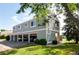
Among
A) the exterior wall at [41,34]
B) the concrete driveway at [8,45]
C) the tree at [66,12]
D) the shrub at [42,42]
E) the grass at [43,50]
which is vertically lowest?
the grass at [43,50]

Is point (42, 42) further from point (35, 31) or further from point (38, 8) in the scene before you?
point (38, 8)

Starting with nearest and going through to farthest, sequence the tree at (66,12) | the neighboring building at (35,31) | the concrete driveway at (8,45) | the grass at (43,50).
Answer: the grass at (43,50), the concrete driveway at (8,45), the neighboring building at (35,31), the tree at (66,12)

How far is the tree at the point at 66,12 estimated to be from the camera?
18.8ft

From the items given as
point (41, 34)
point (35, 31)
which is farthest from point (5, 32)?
point (41, 34)

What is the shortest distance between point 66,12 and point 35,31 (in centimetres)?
109

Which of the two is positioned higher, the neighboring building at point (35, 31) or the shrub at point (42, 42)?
the neighboring building at point (35, 31)

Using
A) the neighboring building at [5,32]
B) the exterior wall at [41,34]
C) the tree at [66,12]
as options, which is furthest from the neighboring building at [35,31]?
the tree at [66,12]

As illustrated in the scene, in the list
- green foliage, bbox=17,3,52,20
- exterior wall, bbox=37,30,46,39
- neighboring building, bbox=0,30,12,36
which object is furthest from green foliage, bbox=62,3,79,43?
neighboring building, bbox=0,30,12,36

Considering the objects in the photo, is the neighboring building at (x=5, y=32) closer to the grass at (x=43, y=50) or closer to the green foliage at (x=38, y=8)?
the grass at (x=43, y=50)

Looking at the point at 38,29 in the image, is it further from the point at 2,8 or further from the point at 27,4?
the point at 2,8

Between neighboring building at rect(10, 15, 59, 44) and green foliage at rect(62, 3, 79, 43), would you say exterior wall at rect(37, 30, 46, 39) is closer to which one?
neighboring building at rect(10, 15, 59, 44)

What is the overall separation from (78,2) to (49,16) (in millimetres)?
921

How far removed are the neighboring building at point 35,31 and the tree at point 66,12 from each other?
0.90 feet

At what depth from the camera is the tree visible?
572 centimetres
